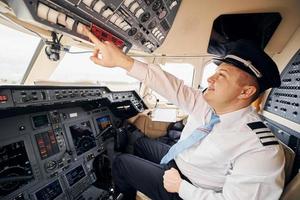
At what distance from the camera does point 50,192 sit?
1447 millimetres

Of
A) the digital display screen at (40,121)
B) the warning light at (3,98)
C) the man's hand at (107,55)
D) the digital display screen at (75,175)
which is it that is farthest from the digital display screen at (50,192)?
the man's hand at (107,55)

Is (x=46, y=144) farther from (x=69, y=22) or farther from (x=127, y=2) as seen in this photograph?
(x=127, y=2)

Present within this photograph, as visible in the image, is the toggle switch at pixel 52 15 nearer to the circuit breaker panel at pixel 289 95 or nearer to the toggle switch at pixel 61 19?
the toggle switch at pixel 61 19

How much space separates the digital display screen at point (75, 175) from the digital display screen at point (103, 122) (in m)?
0.48

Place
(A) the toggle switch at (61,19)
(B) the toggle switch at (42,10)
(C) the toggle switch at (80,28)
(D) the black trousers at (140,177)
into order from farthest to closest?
(D) the black trousers at (140,177)
(C) the toggle switch at (80,28)
(A) the toggle switch at (61,19)
(B) the toggle switch at (42,10)

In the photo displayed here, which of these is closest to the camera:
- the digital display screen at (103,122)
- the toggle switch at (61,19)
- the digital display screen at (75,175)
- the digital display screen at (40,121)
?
the toggle switch at (61,19)

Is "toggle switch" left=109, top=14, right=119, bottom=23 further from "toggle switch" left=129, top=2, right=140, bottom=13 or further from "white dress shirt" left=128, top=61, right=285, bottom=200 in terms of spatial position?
"white dress shirt" left=128, top=61, right=285, bottom=200

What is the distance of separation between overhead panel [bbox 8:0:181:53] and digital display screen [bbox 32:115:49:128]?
0.72 metres

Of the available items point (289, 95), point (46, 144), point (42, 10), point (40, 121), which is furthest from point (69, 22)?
point (289, 95)

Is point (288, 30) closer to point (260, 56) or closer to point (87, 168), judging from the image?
point (260, 56)

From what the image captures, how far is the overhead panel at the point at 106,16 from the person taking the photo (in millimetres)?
881

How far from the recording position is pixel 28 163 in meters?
1.37

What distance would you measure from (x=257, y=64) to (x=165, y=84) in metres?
0.54

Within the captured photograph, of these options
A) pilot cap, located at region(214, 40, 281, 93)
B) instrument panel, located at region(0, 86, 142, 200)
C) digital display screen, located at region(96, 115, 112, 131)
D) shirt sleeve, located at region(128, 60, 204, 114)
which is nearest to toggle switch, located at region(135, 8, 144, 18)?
shirt sleeve, located at region(128, 60, 204, 114)
